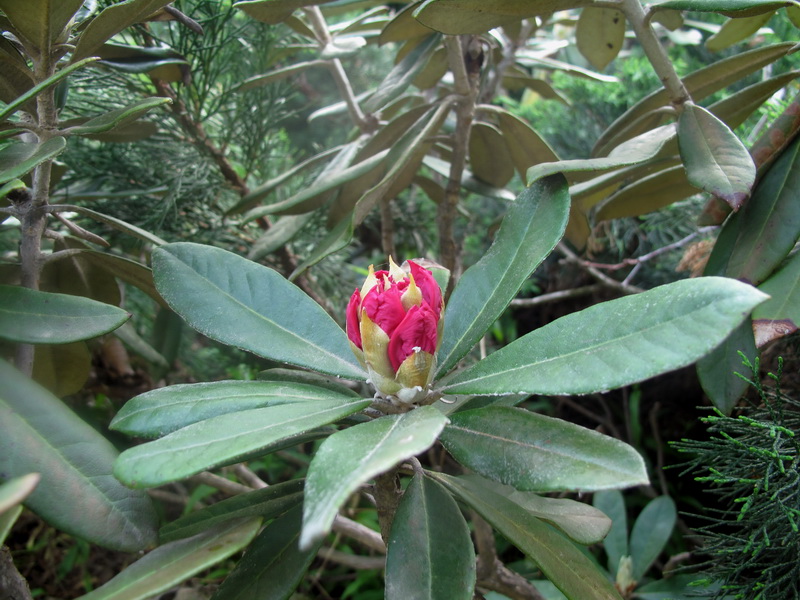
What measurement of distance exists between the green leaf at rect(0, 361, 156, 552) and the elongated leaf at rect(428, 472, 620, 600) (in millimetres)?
313

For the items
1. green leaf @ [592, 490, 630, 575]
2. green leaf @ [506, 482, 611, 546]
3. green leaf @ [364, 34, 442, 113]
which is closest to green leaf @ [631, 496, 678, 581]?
green leaf @ [592, 490, 630, 575]

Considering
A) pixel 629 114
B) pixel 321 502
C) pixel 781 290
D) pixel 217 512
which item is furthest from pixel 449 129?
pixel 321 502

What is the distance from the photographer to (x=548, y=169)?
0.63 meters

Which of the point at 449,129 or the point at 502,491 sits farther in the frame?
the point at 449,129

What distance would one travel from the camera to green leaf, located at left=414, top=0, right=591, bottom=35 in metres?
0.65

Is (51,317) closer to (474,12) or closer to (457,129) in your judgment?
(474,12)

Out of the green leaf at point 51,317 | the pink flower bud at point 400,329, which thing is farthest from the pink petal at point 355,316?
the green leaf at point 51,317

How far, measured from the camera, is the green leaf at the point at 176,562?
1.54ft

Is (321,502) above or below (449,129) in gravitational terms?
below

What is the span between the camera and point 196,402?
0.58m

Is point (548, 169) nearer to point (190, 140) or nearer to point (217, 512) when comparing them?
point (217, 512)

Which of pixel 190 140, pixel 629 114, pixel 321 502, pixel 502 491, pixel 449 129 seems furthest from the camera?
pixel 449 129

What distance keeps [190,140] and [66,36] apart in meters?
0.48

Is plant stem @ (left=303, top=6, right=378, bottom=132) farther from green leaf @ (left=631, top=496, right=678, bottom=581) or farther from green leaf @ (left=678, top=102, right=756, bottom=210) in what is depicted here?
green leaf @ (left=631, top=496, right=678, bottom=581)
